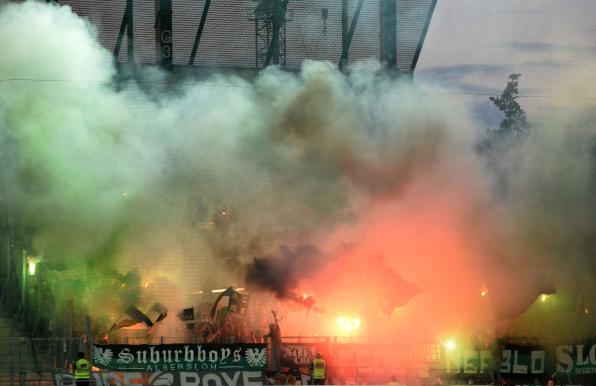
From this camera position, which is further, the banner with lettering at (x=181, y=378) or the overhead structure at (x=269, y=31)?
the overhead structure at (x=269, y=31)

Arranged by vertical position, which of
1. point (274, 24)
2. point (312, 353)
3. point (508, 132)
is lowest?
point (312, 353)

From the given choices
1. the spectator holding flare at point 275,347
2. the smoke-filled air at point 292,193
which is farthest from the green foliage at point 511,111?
the spectator holding flare at point 275,347

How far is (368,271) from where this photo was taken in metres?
25.5

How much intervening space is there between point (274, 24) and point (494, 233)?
7.45m

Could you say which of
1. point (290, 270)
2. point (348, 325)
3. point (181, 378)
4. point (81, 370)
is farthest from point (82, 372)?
point (348, 325)

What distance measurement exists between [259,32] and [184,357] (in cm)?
932

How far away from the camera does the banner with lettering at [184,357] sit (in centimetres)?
2117

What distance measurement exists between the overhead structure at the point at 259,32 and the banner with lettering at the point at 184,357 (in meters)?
7.83

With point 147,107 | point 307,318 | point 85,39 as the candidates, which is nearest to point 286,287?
point 307,318

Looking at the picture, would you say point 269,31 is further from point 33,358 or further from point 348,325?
point 33,358

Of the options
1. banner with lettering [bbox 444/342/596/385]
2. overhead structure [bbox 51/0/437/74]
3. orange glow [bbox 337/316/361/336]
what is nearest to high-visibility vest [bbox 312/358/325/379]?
banner with lettering [bbox 444/342/596/385]

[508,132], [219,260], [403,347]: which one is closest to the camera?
[403,347]

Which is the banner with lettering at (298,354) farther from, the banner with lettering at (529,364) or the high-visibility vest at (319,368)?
the banner with lettering at (529,364)

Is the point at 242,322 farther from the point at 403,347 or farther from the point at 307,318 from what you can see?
the point at 403,347
